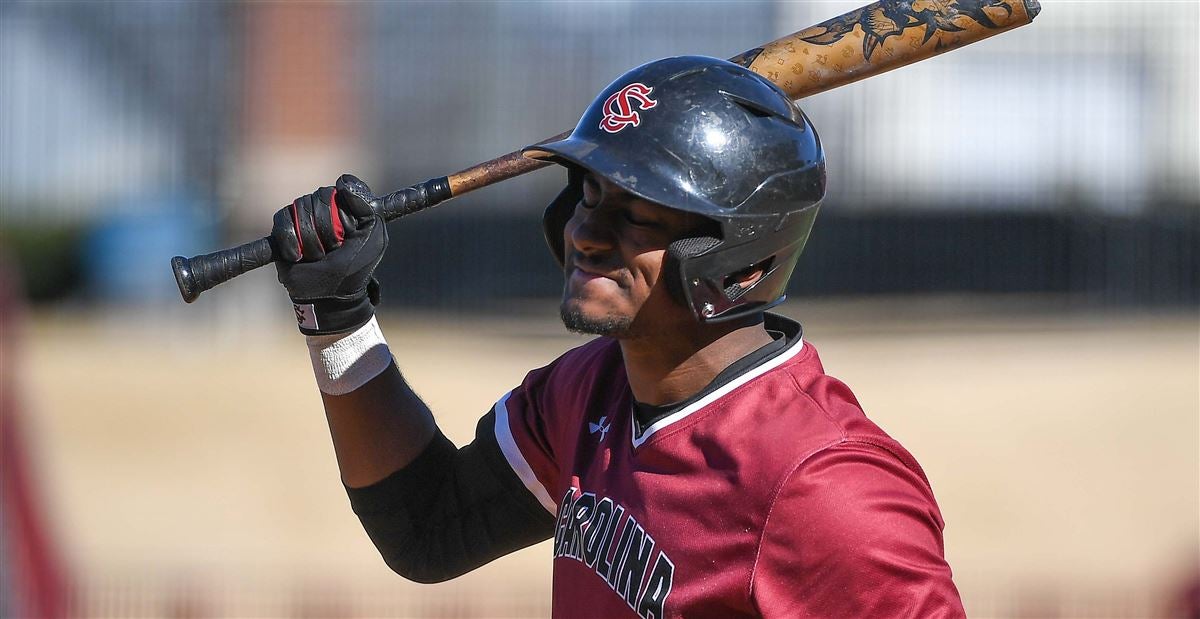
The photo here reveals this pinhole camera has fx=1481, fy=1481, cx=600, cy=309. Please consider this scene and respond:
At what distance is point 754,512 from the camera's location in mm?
2309

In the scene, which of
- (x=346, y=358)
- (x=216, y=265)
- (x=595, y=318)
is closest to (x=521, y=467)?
(x=346, y=358)

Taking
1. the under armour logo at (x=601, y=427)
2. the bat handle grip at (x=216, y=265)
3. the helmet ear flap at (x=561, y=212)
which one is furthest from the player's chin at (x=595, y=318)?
the bat handle grip at (x=216, y=265)

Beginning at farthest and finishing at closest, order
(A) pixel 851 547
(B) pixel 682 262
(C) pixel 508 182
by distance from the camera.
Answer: (C) pixel 508 182 → (B) pixel 682 262 → (A) pixel 851 547

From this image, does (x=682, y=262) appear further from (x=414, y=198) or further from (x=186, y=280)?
(x=186, y=280)

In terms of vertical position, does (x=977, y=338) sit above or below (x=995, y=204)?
below

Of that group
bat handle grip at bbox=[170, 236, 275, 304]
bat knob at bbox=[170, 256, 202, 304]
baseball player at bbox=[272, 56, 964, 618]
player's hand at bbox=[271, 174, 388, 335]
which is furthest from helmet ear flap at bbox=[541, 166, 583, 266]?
bat knob at bbox=[170, 256, 202, 304]

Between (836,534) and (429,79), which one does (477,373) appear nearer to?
(429,79)

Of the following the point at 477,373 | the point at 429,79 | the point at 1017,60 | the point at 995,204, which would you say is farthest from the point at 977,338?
the point at 429,79

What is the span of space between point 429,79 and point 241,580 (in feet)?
24.8

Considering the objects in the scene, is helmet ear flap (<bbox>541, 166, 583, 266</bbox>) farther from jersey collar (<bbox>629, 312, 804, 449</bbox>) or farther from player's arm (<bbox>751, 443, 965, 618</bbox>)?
player's arm (<bbox>751, 443, 965, 618</bbox>)

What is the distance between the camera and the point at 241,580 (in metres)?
8.32

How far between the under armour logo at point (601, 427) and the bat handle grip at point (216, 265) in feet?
2.24

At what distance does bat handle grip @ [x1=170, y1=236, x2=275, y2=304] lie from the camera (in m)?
2.77

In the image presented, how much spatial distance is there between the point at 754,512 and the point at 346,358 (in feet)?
3.44
